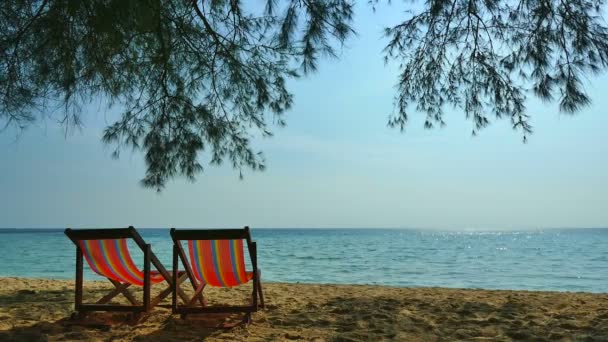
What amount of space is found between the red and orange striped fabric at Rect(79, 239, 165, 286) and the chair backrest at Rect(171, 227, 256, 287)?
0.37 m

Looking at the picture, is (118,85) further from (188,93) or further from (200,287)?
(200,287)

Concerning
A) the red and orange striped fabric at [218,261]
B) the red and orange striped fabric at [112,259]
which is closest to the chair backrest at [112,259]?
the red and orange striped fabric at [112,259]

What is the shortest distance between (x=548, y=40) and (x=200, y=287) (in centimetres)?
326

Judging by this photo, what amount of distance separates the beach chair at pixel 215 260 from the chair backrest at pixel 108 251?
0.28m

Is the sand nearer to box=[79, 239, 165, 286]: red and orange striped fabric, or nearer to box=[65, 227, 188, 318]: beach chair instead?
box=[65, 227, 188, 318]: beach chair

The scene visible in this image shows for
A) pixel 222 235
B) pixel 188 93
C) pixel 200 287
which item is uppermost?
pixel 188 93

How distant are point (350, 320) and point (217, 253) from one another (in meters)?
1.04

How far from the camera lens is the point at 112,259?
11.0 ft

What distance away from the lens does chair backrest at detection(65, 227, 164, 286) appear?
3.22 meters

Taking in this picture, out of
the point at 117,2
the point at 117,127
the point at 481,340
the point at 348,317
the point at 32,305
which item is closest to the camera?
the point at 481,340

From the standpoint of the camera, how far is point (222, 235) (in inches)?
123

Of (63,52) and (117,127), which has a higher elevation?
(63,52)

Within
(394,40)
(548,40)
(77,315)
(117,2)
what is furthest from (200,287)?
(548,40)

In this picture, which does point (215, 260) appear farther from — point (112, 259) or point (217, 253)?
point (112, 259)
